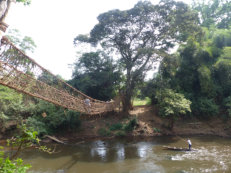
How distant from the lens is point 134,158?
545 centimetres

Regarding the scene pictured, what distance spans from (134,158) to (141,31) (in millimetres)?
6944

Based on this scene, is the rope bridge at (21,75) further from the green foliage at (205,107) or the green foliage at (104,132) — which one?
the green foliage at (205,107)

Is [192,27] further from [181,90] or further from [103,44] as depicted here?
[103,44]

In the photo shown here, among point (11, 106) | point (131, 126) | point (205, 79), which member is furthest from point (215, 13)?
point (11, 106)

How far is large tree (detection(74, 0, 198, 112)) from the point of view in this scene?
337 inches

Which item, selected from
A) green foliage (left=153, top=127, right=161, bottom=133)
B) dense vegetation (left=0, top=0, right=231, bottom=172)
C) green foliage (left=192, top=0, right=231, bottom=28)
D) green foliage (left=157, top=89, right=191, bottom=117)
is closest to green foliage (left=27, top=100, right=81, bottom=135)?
dense vegetation (left=0, top=0, right=231, bottom=172)

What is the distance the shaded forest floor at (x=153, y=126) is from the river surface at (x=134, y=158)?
1.02 meters

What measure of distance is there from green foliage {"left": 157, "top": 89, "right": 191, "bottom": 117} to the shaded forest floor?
1297 mm

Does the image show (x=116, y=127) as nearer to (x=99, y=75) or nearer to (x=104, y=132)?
(x=104, y=132)

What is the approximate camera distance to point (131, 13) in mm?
8695

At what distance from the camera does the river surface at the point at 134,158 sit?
15.2 feet

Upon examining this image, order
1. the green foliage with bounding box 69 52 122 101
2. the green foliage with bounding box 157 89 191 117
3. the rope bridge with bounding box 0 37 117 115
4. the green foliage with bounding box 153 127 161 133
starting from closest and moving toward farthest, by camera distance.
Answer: the rope bridge with bounding box 0 37 117 115 < the green foliage with bounding box 157 89 191 117 < the green foliage with bounding box 153 127 161 133 < the green foliage with bounding box 69 52 122 101

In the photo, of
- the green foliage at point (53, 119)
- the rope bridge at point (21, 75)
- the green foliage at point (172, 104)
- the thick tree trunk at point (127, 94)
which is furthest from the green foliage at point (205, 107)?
the rope bridge at point (21, 75)

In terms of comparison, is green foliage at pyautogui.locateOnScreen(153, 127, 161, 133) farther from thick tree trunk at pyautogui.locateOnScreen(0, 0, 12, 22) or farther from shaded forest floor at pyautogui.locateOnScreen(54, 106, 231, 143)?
thick tree trunk at pyautogui.locateOnScreen(0, 0, 12, 22)
